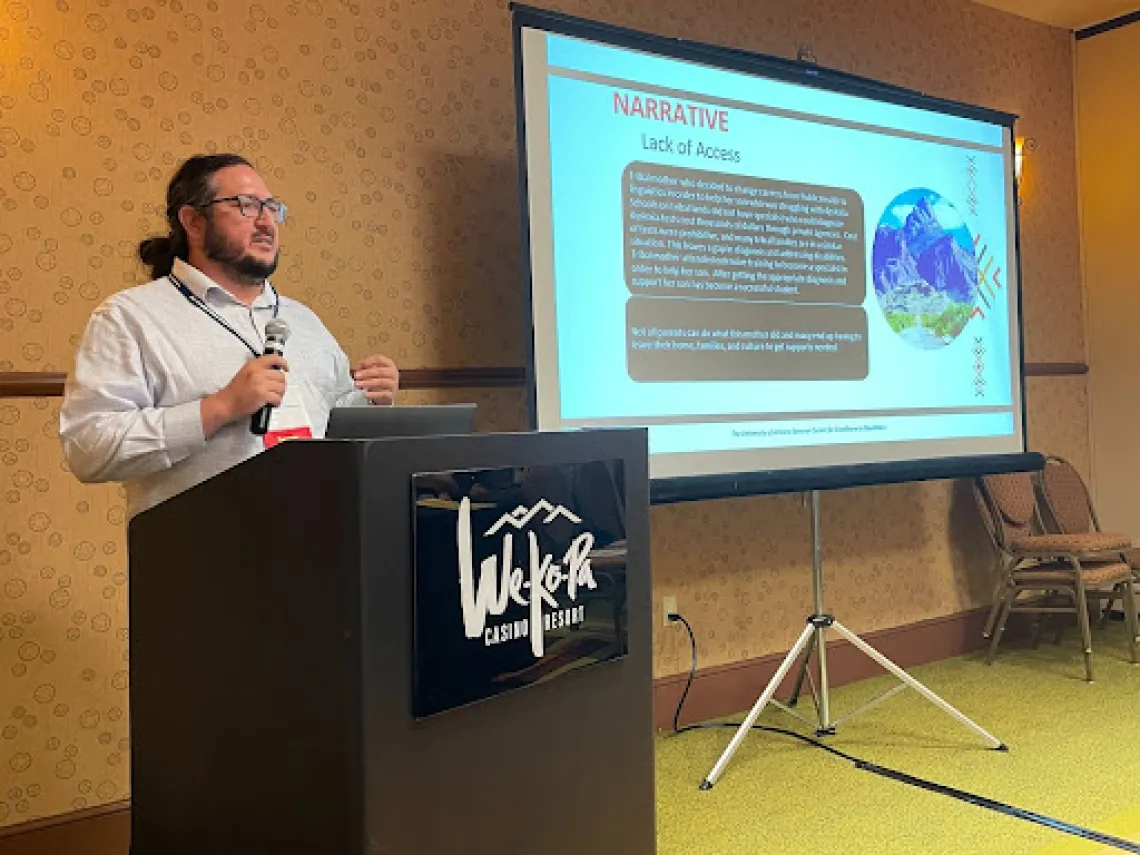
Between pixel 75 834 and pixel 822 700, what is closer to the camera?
pixel 75 834

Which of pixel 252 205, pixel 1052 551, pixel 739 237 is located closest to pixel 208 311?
pixel 252 205

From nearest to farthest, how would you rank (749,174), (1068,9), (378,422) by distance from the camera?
1. (378,422)
2. (749,174)
3. (1068,9)

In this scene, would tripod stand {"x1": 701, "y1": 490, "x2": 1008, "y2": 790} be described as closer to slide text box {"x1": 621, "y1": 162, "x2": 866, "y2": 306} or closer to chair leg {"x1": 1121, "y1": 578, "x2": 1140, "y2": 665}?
slide text box {"x1": 621, "y1": 162, "x2": 866, "y2": 306}

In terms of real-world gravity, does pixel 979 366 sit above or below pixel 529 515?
above

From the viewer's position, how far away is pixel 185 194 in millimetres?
1786

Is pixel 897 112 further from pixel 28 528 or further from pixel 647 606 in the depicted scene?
pixel 28 528

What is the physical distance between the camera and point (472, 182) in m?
2.87

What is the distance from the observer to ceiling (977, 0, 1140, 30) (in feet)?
13.9

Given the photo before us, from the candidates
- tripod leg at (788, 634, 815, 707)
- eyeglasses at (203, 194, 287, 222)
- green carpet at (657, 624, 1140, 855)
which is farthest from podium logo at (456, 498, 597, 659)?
tripod leg at (788, 634, 815, 707)

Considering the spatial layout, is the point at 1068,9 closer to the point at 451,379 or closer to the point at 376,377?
the point at 451,379

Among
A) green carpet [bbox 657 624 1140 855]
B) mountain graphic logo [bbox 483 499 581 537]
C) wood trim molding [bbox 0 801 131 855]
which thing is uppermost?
mountain graphic logo [bbox 483 499 581 537]

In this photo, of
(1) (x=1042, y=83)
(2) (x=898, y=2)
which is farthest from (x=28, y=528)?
(1) (x=1042, y=83)

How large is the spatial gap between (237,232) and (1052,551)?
10.1 ft

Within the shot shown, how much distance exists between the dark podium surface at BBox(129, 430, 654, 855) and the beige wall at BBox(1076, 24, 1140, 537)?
3995 millimetres
